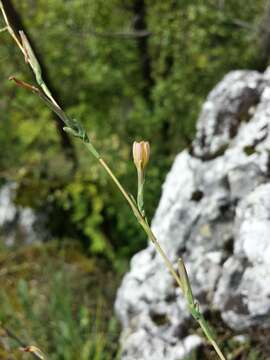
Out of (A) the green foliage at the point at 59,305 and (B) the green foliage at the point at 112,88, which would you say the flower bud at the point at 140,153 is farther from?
(B) the green foliage at the point at 112,88

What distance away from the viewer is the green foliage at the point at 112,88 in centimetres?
419

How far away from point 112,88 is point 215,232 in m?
2.68

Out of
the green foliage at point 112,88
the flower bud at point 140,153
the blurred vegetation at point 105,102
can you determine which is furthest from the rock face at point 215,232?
the flower bud at point 140,153

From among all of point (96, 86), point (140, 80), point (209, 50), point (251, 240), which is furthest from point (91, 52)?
point (251, 240)

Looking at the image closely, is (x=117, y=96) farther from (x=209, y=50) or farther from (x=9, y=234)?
(x=9, y=234)

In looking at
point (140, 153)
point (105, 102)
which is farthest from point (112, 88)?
point (140, 153)

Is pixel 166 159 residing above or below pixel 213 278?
above

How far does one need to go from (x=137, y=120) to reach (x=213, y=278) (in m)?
2.56

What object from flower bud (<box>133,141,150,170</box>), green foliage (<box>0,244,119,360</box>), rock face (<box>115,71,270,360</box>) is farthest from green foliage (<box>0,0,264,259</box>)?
flower bud (<box>133,141,150,170</box>)

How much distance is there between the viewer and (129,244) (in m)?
4.38

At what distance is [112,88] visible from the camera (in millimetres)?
4867

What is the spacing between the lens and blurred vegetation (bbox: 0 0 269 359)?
4.01 meters

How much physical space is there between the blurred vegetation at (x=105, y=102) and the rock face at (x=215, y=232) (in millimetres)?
894

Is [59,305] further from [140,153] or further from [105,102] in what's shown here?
[105,102]
